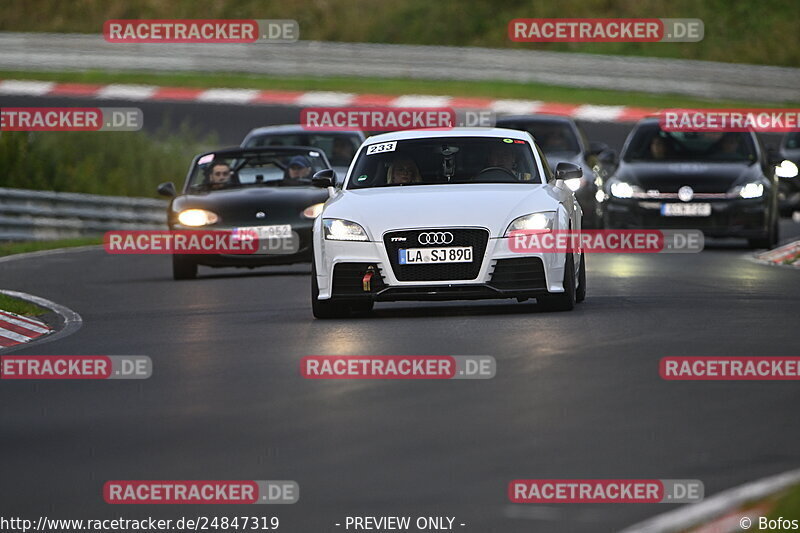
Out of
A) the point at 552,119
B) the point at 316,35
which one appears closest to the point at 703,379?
the point at 552,119

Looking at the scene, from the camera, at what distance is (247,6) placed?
169ft

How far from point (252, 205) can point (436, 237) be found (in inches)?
257

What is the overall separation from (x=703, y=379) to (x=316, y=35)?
131 feet

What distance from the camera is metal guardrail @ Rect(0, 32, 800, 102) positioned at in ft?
133

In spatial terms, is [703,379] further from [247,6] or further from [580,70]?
[247,6]

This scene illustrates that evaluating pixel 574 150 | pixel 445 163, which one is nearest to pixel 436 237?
pixel 445 163

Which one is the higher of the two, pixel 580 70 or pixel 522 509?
pixel 580 70
